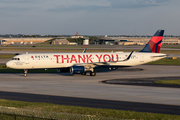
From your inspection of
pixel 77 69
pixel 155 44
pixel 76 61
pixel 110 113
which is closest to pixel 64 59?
pixel 76 61

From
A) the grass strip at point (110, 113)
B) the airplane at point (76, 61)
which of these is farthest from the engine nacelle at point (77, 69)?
the grass strip at point (110, 113)

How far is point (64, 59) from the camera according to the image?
48312 millimetres

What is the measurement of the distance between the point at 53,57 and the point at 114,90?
19.3 metres

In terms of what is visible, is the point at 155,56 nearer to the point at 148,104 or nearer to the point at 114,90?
the point at 114,90

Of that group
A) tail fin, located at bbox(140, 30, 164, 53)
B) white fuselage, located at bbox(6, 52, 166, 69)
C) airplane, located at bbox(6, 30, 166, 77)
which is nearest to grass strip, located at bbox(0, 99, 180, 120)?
Result: airplane, located at bbox(6, 30, 166, 77)

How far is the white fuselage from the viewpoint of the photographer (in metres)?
46.7

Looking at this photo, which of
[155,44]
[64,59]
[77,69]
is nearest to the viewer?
[77,69]

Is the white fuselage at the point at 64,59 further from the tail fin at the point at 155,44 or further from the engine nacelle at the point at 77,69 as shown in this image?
the engine nacelle at the point at 77,69

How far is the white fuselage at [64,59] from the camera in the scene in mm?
46719

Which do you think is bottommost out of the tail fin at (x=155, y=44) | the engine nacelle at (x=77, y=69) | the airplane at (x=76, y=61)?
the engine nacelle at (x=77, y=69)

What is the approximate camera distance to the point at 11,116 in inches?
542

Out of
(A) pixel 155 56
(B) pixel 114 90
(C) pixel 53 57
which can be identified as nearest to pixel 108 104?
(B) pixel 114 90

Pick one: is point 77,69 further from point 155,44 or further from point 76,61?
point 155,44

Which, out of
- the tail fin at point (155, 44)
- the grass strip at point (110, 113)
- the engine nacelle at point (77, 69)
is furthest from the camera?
the tail fin at point (155, 44)
